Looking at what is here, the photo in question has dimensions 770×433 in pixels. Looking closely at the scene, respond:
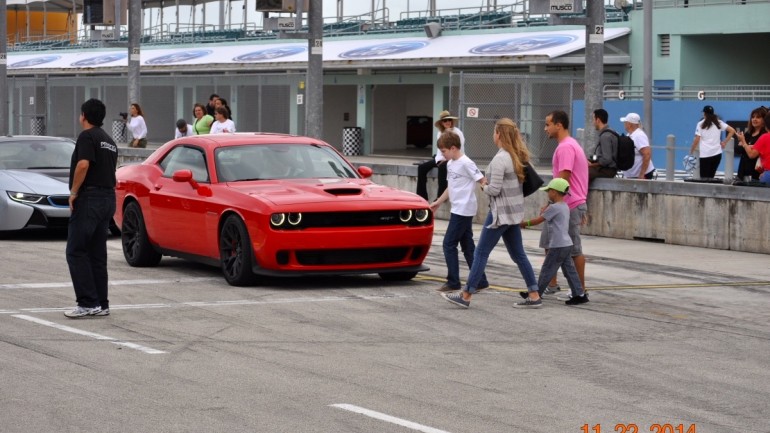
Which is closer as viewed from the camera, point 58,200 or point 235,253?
point 235,253

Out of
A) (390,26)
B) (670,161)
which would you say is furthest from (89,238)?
(390,26)

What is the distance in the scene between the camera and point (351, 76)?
44.6 metres

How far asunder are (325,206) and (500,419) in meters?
5.29

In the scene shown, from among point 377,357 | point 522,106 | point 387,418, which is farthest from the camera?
point 522,106

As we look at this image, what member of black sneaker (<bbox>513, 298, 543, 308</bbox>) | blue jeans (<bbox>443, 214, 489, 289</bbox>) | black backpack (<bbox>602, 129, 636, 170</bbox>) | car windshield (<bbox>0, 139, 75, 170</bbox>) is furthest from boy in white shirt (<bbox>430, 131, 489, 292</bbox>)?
car windshield (<bbox>0, 139, 75, 170</bbox>)

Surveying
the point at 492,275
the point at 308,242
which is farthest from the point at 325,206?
the point at 492,275

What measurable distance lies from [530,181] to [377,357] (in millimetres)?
3109

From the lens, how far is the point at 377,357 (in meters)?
8.90

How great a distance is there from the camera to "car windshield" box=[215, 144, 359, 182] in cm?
1321

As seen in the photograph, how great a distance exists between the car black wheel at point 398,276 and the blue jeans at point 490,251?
1411 millimetres

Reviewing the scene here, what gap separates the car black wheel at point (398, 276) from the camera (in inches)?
509

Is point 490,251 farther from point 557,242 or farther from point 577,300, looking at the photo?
point 577,300

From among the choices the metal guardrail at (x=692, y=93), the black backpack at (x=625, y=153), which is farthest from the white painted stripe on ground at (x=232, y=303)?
the metal guardrail at (x=692, y=93)

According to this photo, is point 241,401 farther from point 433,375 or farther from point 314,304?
point 314,304
